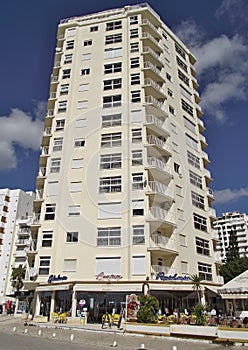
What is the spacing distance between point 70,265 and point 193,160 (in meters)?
20.9

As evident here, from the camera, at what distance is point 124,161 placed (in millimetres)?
36312

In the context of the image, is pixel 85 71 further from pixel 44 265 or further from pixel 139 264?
pixel 139 264

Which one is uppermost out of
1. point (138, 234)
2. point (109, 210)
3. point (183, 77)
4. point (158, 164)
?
point (183, 77)

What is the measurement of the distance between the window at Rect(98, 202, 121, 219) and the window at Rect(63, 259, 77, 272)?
16.4 ft

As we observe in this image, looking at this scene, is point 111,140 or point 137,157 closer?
point 137,157

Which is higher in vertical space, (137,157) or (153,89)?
(153,89)

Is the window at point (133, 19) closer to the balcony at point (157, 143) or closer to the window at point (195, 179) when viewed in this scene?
the balcony at point (157, 143)

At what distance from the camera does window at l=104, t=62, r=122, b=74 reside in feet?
140

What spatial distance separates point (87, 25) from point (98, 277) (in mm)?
35117

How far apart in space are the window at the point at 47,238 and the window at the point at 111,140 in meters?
11.1

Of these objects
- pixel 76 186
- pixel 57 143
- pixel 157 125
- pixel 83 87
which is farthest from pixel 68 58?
pixel 76 186

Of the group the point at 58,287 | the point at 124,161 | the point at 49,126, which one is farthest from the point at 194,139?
the point at 58,287

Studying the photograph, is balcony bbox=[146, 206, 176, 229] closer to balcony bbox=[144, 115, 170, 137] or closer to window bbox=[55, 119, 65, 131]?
balcony bbox=[144, 115, 170, 137]

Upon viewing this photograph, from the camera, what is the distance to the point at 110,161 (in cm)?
3672
